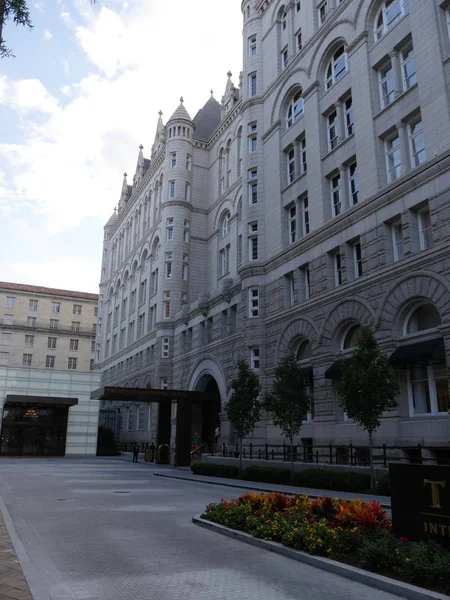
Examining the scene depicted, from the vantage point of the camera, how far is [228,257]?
47.8 meters

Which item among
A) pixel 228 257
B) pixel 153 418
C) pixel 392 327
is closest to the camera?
pixel 392 327

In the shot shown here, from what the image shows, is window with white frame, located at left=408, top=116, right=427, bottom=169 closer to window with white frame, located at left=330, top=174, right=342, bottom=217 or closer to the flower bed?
window with white frame, located at left=330, top=174, right=342, bottom=217

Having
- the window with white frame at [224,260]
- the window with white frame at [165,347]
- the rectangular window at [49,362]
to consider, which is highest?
the window with white frame at [224,260]

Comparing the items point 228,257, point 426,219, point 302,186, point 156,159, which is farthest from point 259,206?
point 156,159

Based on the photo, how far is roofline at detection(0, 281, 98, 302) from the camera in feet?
297

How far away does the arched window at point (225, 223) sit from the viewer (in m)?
48.8

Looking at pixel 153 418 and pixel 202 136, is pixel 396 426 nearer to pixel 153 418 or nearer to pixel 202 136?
pixel 153 418

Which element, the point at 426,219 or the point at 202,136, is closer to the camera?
the point at 426,219

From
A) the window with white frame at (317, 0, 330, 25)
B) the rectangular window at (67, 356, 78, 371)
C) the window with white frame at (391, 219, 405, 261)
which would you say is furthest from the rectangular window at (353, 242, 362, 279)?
the rectangular window at (67, 356, 78, 371)

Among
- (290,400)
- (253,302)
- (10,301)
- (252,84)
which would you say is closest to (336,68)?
(252,84)

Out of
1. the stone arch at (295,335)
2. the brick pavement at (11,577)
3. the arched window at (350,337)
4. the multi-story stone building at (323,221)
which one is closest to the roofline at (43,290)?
the multi-story stone building at (323,221)

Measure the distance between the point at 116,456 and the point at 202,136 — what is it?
117 ft

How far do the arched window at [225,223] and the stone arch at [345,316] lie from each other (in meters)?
22.7

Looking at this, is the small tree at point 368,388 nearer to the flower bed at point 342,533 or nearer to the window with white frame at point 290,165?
the flower bed at point 342,533
